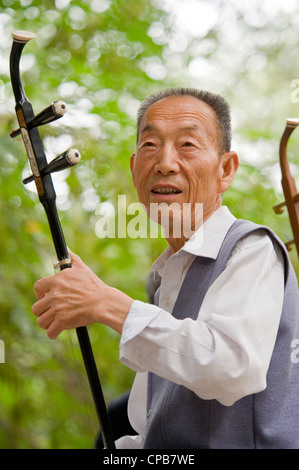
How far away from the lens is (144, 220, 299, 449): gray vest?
76 centimetres

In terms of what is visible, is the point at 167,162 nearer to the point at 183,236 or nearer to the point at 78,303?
the point at 183,236

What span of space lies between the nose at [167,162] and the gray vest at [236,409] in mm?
130

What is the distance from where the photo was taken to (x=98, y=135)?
1859 mm

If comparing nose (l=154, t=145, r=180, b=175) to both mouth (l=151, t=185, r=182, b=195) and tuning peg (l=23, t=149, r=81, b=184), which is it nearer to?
mouth (l=151, t=185, r=182, b=195)

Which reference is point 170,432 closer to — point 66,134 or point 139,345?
point 139,345

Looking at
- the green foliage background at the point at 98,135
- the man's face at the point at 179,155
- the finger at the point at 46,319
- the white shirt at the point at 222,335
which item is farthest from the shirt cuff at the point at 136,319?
the green foliage background at the point at 98,135

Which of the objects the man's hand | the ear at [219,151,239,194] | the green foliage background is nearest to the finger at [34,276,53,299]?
the man's hand

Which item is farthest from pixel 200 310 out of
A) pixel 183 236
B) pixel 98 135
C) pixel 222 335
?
pixel 98 135

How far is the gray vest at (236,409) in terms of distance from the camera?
2.48 ft

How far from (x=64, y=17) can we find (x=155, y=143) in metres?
1.30

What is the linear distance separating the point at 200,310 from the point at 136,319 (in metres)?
0.10

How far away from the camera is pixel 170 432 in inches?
30.6

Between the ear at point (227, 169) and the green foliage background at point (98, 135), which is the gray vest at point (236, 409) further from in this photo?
the green foliage background at point (98, 135)

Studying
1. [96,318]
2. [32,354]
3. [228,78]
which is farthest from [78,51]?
[96,318]
